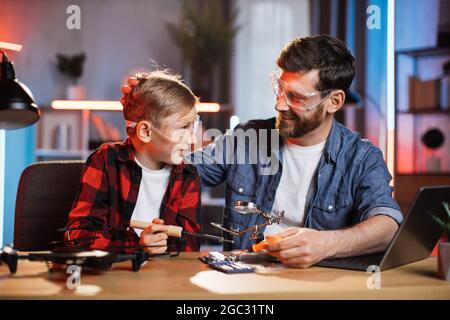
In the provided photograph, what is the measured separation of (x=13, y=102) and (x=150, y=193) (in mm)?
511

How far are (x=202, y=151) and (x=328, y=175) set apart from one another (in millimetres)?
467

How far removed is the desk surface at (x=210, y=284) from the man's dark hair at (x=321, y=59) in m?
0.84

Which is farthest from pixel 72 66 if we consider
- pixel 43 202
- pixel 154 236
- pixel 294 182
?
pixel 154 236

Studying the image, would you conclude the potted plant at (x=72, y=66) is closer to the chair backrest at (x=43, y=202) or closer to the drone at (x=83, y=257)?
the chair backrest at (x=43, y=202)

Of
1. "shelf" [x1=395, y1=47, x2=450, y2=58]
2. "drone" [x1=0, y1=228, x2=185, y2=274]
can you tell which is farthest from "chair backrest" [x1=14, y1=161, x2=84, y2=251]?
"shelf" [x1=395, y1=47, x2=450, y2=58]

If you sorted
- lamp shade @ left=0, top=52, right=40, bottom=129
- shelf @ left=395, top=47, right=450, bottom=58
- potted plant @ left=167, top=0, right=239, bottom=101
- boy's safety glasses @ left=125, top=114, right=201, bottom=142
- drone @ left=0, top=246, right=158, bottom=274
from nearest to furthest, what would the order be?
drone @ left=0, top=246, right=158, bottom=274, lamp shade @ left=0, top=52, right=40, bottom=129, boy's safety glasses @ left=125, top=114, right=201, bottom=142, shelf @ left=395, top=47, right=450, bottom=58, potted plant @ left=167, top=0, right=239, bottom=101

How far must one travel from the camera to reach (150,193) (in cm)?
168

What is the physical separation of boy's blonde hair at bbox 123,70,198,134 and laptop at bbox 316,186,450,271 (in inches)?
27.6

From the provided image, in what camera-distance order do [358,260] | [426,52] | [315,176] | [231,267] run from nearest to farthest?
[231,267], [358,260], [315,176], [426,52]

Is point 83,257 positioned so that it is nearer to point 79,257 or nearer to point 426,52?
point 79,257

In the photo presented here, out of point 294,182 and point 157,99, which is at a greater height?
point 157,99

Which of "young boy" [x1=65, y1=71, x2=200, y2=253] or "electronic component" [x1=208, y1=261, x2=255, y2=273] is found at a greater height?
"young boy" [x1=65, y1=71, x2=200, y2=253]

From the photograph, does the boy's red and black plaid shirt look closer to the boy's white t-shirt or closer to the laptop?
the boy's white t-shirt

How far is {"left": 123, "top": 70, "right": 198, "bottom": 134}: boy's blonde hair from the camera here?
1680mm
